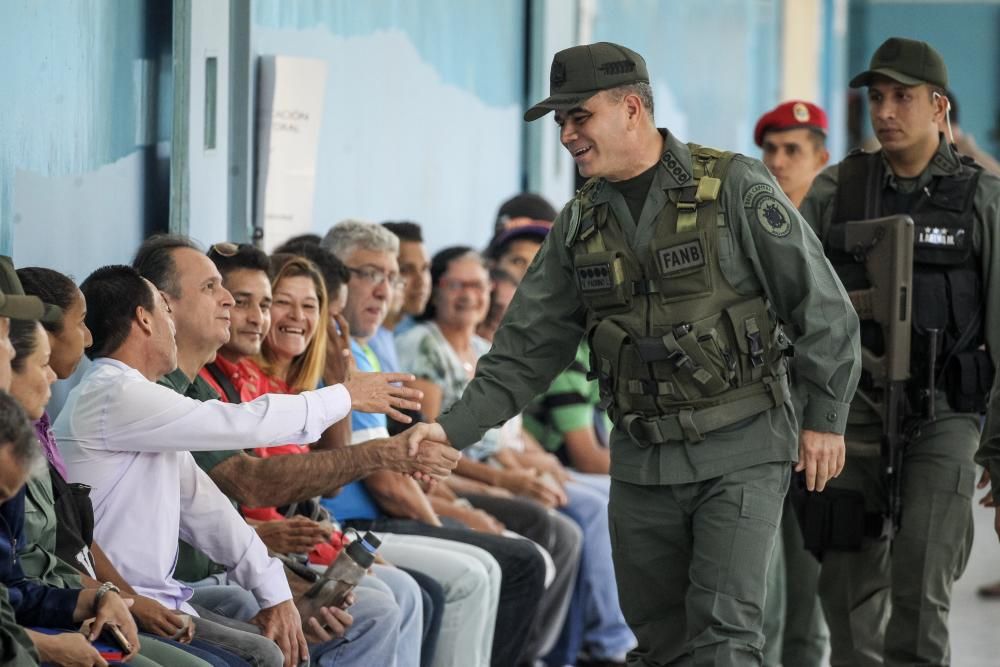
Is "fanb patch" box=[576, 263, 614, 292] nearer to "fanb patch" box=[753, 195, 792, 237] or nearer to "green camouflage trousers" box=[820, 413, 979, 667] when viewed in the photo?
"fanb patch" box=[753, 195, 792, 237]

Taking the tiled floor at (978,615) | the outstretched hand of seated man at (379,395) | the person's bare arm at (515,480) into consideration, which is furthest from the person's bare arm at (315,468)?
the tiled floor at (978,615)

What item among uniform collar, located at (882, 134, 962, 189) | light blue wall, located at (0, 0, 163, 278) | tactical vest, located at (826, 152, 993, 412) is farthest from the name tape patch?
light blue wall, located at (0, 0, 163, 278)

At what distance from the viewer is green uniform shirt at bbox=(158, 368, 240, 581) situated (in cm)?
360

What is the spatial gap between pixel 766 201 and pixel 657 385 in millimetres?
461

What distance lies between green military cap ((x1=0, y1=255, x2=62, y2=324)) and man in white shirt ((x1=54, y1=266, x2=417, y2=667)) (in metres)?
0.36

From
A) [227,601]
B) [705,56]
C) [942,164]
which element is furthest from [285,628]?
[705,56]

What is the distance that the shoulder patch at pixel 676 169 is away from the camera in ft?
11.7

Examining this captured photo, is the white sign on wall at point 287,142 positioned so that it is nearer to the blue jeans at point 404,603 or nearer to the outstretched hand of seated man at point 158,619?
the blue jeans at point 404,603

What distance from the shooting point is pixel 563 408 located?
20.0 ft

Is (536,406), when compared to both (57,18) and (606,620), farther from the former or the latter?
(57,18)

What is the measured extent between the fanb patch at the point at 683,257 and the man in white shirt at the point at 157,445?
79cm

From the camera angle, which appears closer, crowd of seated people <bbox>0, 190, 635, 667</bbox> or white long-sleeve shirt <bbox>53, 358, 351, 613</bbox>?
crowd of seated people <bbox>0, 190, 635, 667</bbox>

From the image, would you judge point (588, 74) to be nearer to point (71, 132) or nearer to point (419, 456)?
point (419, 456)

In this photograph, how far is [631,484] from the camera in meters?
3.63
